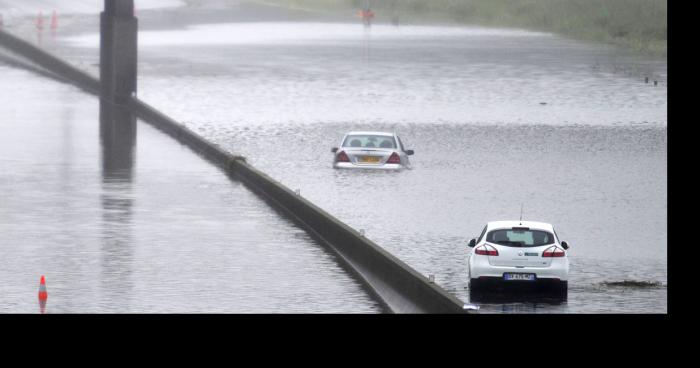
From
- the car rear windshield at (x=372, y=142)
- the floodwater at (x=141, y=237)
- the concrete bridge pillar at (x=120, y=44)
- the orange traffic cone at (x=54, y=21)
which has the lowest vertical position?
the floodwater at (x=141, y=237)

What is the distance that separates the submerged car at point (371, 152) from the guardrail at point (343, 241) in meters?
3.32

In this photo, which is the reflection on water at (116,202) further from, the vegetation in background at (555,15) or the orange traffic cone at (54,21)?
the vegetation in background at (555,15)

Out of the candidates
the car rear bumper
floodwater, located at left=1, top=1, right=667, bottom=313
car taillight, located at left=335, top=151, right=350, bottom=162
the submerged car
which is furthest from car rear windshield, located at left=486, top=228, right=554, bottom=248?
car taillight, located at left=335, top=151, right=350, bottom=162

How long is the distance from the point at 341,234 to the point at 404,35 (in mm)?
71160

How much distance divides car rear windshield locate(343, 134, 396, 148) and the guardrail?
3.58m

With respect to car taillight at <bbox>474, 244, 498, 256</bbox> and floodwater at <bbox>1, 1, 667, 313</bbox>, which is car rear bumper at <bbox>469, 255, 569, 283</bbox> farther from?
floodwater at <bbox>1, 1, 667, 313</bbox>

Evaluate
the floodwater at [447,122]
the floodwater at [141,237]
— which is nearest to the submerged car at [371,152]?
the floodwater at [447,122]

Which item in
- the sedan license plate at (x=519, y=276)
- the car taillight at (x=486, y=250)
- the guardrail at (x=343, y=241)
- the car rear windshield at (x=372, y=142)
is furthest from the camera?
the car rear windshield at (x=372, y=142)

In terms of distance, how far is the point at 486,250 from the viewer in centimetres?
2559

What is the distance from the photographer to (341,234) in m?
31.1

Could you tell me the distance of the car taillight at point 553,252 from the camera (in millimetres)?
25484
